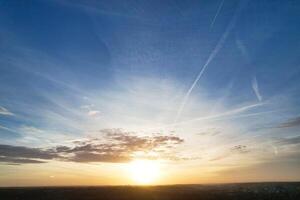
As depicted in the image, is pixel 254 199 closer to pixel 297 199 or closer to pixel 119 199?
pixel 297 199

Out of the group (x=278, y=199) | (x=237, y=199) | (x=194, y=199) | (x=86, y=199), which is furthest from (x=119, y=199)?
(x=278, y=199)

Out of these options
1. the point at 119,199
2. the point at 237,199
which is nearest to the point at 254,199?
the point at 237,199

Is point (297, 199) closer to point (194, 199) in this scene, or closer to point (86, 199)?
point (194, 199)

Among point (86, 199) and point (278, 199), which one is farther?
point (86, 199)

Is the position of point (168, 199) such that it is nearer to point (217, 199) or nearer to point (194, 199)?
point (194, 199)

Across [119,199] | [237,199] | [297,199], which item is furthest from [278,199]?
[119,199]

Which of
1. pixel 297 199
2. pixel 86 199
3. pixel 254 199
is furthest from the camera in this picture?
pixel 86 199

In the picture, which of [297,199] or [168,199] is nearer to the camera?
[297,199]

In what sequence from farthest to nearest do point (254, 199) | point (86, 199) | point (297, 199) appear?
point (86, 199) < point (254, 199) < point (297, 199)
